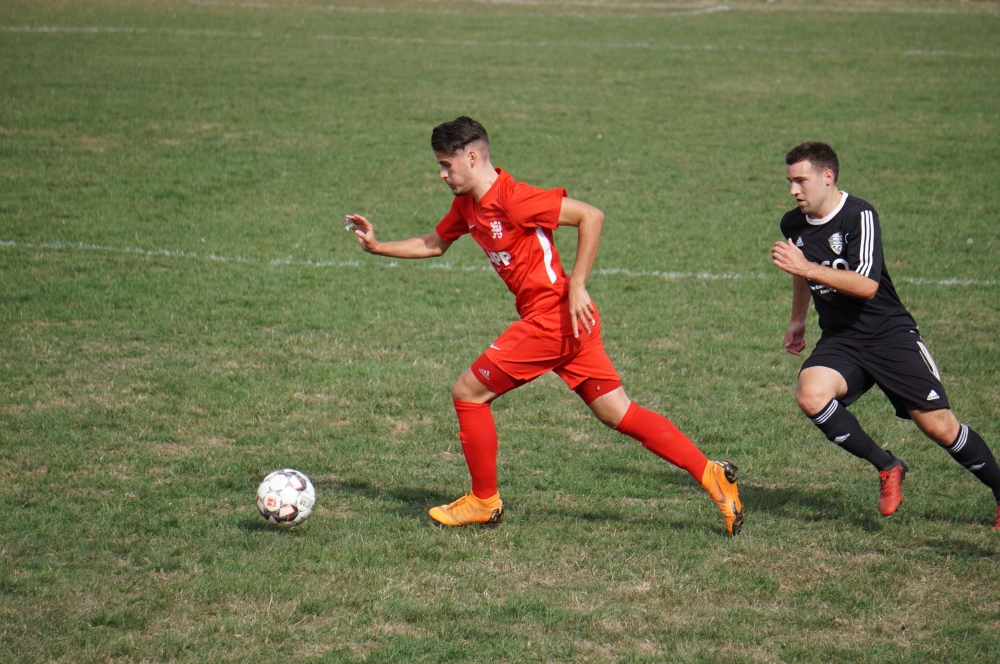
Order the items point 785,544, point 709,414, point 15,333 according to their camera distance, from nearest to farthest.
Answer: point 785,544, point 709,414, point 15,333

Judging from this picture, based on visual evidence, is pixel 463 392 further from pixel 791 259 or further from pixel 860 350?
pixel 860 350

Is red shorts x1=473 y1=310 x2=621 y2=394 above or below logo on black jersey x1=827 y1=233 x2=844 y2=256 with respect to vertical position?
below

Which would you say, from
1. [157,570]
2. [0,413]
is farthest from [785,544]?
[0,413]

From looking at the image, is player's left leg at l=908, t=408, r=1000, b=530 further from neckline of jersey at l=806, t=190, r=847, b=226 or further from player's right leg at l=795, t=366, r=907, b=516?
neckline of jersey at l=806, t=190, r=847, b=226

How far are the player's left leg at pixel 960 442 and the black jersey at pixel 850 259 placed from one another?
529mm

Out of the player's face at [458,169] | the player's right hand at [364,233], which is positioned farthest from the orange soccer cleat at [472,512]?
the player's face at [458,169]

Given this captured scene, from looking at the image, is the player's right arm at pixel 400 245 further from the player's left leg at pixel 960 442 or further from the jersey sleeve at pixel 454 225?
the player's left leg at pixel 960 442

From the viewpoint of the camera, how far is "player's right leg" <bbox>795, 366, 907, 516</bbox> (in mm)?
5535

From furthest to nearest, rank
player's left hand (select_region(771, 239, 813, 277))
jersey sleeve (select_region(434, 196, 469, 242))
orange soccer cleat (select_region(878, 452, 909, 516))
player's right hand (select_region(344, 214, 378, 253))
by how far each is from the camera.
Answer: player's right hand (select_region(344, 214, 378, 253)) → jersey sleeve (select_region(434, 196, 469, 242)) → orange soccer cleat (select_region(878, 452, 909, 516)) → player's left hand (select_region(771, 239, 813, 277))

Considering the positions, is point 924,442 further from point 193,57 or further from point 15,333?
point 193,57

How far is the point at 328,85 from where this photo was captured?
20.1 meters

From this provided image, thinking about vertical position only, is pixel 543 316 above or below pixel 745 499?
above

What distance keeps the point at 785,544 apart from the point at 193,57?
19.8 m

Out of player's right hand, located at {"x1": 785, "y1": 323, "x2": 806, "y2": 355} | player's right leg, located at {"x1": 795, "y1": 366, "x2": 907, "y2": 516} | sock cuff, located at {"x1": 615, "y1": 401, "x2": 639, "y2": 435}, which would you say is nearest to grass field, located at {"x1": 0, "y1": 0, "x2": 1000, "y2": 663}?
player's right leg, located at {"x1": 795, "y1": 366, "x2": 907, "y2": 516}
